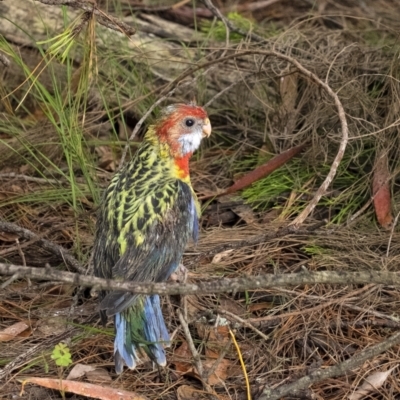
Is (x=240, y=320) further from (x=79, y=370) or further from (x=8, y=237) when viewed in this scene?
(x=8, y=237)

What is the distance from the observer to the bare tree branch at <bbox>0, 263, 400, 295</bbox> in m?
2.59

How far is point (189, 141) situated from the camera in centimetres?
399

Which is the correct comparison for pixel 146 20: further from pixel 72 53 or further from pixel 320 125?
pixel 320 125

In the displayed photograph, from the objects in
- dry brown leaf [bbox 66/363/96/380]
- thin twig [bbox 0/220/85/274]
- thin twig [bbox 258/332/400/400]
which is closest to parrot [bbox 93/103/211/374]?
dry brown leaf [bbox 66/363/96/380]

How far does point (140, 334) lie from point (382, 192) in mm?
1799

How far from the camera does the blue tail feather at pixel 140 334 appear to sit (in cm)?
331

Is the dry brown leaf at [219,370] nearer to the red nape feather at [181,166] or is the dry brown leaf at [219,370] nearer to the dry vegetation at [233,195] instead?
the dry vegetation at [233,195]

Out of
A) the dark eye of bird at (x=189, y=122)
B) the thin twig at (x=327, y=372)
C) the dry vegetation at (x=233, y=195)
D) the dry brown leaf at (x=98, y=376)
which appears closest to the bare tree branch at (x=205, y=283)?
the thin twig at (x=327, y=372)

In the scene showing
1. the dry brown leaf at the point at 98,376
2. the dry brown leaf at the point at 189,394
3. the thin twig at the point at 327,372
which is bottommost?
the dry brown leaf at the point at 189,394

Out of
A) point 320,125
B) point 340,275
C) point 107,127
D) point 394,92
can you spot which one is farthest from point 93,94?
point 340,275

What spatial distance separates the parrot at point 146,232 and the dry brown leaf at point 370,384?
0.85 meters

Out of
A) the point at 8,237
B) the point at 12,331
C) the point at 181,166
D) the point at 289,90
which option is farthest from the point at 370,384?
the point at 289,90

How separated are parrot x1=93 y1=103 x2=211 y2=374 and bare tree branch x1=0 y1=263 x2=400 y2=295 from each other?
546 mm

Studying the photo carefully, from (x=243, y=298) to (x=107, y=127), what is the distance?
1.77 m
